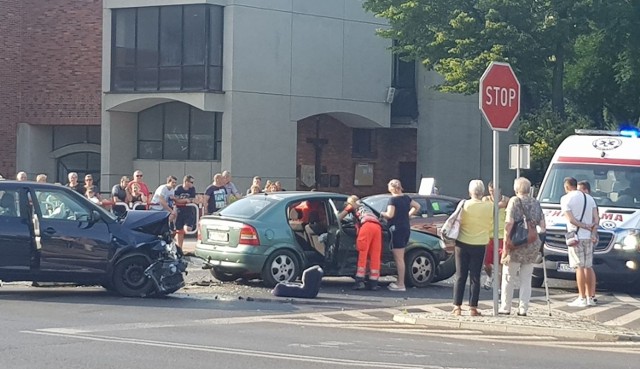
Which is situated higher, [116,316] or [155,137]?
[155,137]

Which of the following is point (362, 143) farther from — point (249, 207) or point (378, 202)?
point (249, 207)

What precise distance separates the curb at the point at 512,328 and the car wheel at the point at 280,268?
134 inches

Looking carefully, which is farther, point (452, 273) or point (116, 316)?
→ point (452, 273)

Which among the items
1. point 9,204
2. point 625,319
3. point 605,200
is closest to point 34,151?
point 9,204

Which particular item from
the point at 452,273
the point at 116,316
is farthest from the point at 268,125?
the point at 116,316

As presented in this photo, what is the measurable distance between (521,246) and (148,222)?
534 cm

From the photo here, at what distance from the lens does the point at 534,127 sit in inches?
1404

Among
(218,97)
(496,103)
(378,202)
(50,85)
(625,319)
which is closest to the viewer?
(496,103)

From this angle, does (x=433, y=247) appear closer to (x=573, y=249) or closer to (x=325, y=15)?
(x=573, y=249)

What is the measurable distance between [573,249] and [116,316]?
6.86 metres

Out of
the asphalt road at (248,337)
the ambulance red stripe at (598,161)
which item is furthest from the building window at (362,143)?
the asphalt road at (248,337)

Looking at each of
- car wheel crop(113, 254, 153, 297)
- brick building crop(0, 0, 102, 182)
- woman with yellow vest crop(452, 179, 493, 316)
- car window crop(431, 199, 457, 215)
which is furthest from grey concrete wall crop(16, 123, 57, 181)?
woman with yellow vest crop(452, 179, 493, 316)

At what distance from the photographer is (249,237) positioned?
1731 cm

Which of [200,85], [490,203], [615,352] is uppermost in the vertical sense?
[200,85]
